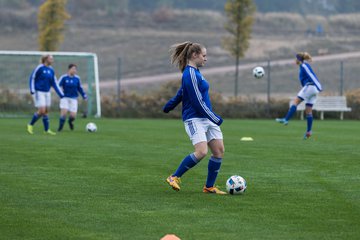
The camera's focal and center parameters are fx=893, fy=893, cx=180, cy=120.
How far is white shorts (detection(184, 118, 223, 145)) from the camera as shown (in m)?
11.0

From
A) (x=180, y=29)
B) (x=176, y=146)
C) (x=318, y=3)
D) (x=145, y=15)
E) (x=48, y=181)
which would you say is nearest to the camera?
(x=48, y=181)

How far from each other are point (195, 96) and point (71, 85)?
13.8m

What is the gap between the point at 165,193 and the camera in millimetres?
11078

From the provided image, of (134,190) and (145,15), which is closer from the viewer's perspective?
(134,190)

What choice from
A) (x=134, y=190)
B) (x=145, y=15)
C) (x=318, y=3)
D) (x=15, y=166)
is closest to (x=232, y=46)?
(x=15, y=166)

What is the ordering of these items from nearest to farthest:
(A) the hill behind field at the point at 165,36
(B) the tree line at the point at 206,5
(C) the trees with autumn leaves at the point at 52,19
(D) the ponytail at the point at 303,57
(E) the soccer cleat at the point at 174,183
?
1. (E) the soccer cleat at the point at 174,183
2. (D) the ponytail at the point at 303,57
3. (C) the trees with autumn leaves at the point at 52,19
4. (A) the hill behind field at the point at 165,36
5. (B) the tree line at the point at 206,5

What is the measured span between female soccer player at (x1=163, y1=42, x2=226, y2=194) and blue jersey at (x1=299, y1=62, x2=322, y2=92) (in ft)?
36.5

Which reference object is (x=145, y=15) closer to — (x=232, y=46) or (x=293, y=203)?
(x=232, y=46)

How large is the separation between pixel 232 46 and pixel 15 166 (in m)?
27.3

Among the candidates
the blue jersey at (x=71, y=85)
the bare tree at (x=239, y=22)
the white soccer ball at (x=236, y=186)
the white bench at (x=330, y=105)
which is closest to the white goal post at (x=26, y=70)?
the bare tree at (x=239, y=22)

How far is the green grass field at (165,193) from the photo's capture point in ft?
27.8

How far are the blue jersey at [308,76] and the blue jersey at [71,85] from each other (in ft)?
19.6

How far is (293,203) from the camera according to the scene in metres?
10.2

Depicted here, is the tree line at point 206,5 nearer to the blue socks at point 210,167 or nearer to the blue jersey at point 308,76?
the blue jersey at point 308,76
